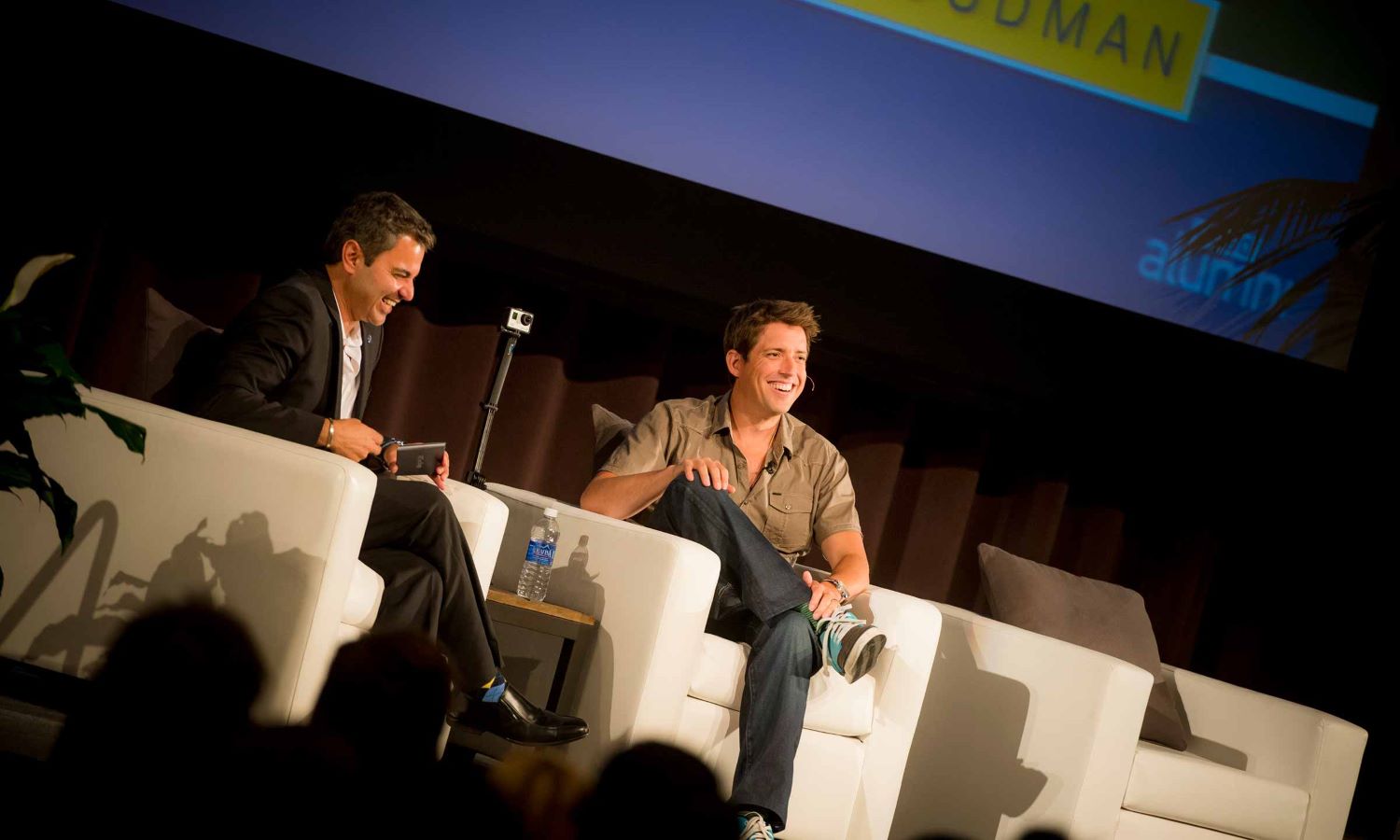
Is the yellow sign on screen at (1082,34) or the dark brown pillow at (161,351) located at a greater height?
the yellow sign on screen at (1082,34)

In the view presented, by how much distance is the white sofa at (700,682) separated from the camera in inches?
96.0

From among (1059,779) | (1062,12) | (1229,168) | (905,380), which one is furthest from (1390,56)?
(1059,779)

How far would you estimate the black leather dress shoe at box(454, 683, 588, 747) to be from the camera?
2283 millimetres

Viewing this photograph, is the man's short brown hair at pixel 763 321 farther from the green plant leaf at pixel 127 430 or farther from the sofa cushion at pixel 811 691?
the green plant leaf at pixel 127 430

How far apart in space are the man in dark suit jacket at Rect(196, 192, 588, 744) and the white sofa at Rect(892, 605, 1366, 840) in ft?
3.30

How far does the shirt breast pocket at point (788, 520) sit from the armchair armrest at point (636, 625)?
574 millimetres

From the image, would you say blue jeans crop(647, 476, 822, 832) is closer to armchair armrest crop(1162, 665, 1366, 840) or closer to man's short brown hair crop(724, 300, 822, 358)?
man's short brown hair crop(724, 300, 822, 358)

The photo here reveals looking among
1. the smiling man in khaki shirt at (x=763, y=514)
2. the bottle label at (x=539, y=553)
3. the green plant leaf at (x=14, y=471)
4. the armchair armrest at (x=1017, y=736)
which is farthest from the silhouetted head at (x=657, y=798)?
the armchair armrest at (x=1017, y=736)

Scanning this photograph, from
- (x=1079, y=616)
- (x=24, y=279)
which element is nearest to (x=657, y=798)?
(x=24, y=279)

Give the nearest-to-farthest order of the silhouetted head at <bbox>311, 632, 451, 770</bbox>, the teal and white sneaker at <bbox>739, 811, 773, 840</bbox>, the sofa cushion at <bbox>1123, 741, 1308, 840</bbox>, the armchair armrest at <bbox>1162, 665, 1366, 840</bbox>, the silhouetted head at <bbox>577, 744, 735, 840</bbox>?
the silhouetted head at <bbox>577, 744, 735, 840</bbox> < the silhouetted head at <bbox>311, 632, 451, 770</bbox> < the teal and white sneaker at <bbox>739, 811, 773, 840</bbox> < the sofa cushion at <bbox>1123, 741, 1308, 840</bbox> < the armchair armrest at <bbox>1162, 665, 1366, 840</bbox>

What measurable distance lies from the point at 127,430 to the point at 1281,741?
2.81m

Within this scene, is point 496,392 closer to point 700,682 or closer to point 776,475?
point 776,475

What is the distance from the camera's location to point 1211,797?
2844 millimetres

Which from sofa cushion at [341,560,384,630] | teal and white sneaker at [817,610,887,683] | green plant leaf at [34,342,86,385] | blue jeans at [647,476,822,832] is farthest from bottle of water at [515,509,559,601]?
green plant leaf at [34,342,86,385]
